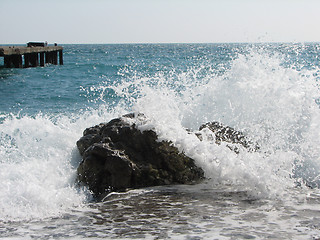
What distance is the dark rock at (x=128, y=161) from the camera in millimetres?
4559

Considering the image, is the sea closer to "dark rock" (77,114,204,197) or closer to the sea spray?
the sea spray

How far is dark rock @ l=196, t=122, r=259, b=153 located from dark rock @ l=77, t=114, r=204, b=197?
2.24ft

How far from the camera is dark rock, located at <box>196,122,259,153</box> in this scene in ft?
17.7

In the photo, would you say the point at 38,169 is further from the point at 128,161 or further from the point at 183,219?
the point at 183,219

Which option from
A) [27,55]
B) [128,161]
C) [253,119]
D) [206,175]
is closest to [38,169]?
[128,161]

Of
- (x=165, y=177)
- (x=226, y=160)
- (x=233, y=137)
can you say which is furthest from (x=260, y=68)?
(x=165, y=177)

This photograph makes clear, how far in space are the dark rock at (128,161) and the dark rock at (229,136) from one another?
683 millimetres

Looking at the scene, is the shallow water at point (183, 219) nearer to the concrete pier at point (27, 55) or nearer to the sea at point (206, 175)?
the sea at point (206, 175)

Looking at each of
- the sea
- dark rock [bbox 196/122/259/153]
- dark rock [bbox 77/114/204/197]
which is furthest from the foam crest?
dark rock [bbox 196/122/259/153]

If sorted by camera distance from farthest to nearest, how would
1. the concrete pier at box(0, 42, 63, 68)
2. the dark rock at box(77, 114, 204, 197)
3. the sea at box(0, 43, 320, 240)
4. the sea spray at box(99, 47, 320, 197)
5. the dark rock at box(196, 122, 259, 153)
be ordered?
1. the concrete pier at box(0, 42, 63, 68)
2. the dark rock at box(196, 122, 259, 153)
3. the sea spray at box(99, 47, 320, 197)
4. the dark rock at box(77, 114, 204, 197)
5. the sea at box(0, 43, 320, 240)

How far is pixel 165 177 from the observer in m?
4.76

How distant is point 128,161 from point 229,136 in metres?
1.61

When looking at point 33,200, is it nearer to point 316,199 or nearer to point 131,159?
point 131,159

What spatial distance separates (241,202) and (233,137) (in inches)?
64.5
